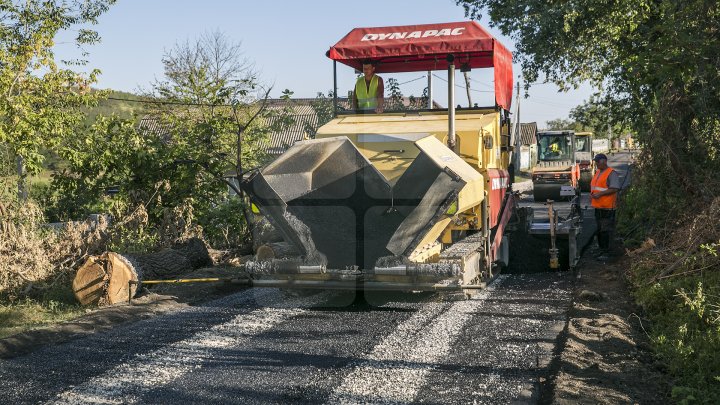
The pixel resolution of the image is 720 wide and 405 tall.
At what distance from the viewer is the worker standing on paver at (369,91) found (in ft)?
33.2

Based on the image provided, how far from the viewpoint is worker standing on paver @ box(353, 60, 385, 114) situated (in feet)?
33.2

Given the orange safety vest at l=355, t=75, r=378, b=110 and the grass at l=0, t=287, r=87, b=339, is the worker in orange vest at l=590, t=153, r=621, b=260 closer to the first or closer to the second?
the orange safety vest at l=355, t=75, r=378, b=110

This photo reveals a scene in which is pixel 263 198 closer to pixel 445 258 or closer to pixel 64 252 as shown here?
pixel 445 258

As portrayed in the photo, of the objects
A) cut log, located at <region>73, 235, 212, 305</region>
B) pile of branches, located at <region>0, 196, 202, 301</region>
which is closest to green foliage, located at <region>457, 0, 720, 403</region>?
cut log, located at <region>73, 235, 212, 305</region>

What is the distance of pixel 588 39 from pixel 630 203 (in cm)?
530

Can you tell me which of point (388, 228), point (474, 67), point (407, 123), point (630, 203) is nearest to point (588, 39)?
point (630, 203)

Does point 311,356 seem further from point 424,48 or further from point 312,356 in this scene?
point 424,48

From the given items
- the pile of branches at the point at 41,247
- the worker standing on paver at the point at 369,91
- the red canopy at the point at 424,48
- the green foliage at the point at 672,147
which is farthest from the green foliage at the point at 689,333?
the pile of branches at the point at 41,247

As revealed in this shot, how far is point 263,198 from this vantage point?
25.5 ft

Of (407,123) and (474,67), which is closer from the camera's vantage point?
(407,123)

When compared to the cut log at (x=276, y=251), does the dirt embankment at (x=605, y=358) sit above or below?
below

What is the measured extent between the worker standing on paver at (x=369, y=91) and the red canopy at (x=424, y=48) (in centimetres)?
22

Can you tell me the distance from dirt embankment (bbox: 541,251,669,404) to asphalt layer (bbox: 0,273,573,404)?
212 mm

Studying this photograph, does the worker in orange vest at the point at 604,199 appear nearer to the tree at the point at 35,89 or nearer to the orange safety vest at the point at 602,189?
the orange safety vest at the point at 602,189
